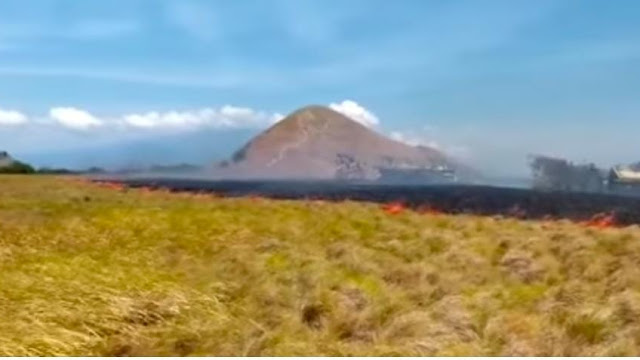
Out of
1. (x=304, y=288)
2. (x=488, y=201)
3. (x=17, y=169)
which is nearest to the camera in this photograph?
(x=304, y=288)

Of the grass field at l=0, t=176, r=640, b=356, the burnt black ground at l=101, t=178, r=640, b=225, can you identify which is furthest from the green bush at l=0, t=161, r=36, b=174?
the grass field at l=0, t=176, r=640, b=356

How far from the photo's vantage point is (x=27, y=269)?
11.8 meters

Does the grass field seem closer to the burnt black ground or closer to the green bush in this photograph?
the burnt black ground

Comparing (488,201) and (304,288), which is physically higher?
(488,201)

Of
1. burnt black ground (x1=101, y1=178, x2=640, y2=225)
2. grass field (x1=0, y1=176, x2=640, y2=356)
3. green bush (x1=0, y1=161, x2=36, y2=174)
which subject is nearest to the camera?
grass field (x1=0, y1=176, x2=640, y2=356)

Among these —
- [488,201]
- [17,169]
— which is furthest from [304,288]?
[17,169]

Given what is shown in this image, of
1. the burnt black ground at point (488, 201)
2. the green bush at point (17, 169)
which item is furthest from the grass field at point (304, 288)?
the green bush at point (17, 169)

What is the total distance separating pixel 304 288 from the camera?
13.1 metres

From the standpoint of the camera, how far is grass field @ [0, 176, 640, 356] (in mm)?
9547

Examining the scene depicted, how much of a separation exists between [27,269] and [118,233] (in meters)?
6.55

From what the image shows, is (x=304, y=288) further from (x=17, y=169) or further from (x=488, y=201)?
(x=17, y=169)

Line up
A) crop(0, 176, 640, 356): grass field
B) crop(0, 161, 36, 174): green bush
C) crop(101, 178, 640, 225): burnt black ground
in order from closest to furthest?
crop(0, 176, 640, 356): grass field < crop(101, 178, 640, 225): burnt black ground < crop(0, 161, 36, 174): green bush

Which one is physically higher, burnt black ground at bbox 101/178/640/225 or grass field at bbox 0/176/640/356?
burnt black ground at bbox 101/178/640/225

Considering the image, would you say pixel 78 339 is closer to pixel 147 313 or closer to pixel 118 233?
pixel 147 313
